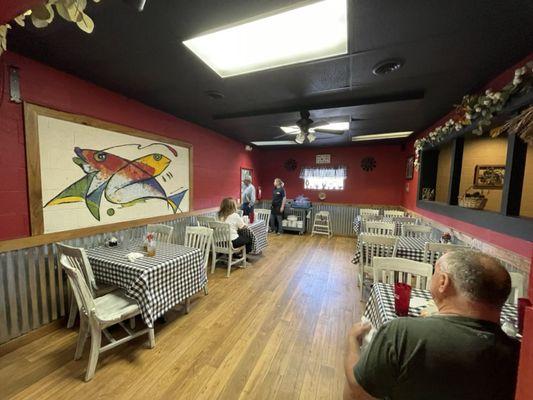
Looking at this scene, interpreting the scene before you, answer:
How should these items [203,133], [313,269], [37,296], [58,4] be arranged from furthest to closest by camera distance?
[203,133], [313,269], [37,296], [58,4]

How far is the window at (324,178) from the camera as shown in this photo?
21.2ft

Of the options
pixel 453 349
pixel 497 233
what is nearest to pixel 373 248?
pixel 497 233

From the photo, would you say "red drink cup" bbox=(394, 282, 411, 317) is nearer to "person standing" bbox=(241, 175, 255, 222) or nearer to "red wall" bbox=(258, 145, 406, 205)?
"person standing" bbox=(241, 175, 255, 222)

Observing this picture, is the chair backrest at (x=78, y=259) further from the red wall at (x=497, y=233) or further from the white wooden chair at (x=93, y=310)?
the red wall at (x=497, y=233)

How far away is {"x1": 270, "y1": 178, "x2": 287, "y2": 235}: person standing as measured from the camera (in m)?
5.87

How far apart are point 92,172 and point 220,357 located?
2.45 metres

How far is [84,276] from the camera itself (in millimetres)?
1905

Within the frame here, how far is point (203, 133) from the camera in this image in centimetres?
442

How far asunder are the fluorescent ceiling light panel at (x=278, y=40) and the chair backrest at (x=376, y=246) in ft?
6.48

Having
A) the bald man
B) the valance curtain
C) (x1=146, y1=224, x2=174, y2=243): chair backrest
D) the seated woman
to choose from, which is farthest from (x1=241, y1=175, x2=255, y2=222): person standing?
the bald man

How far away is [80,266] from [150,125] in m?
2.21

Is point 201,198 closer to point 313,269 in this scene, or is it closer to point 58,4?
point 313,269

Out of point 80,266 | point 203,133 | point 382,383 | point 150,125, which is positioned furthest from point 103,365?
point 203,133

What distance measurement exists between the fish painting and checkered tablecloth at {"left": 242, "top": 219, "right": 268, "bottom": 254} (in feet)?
4.64
